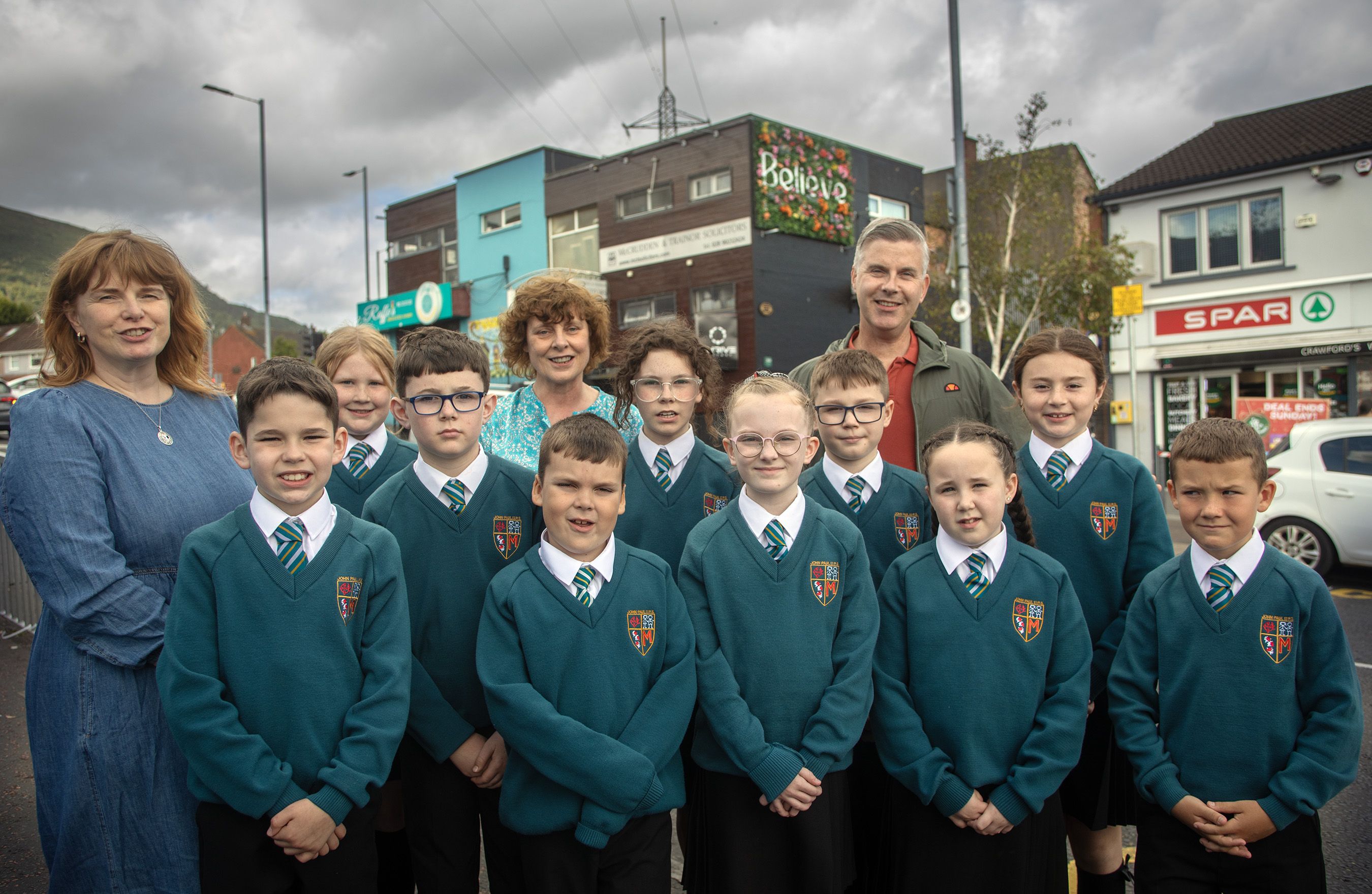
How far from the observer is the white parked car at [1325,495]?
7.98 m

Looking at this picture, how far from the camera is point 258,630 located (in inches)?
86.6

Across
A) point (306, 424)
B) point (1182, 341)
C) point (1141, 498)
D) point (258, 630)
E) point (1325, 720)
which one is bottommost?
point (1325, 720)

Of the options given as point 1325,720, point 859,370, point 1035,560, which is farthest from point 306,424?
point 1325,720

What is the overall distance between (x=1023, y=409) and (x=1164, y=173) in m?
19.8

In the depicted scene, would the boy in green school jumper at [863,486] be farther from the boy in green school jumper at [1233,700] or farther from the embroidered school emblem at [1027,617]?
the boy in green school jumper at [1233,700]

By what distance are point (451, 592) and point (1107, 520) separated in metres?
2.21

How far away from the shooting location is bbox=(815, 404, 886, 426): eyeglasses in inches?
113

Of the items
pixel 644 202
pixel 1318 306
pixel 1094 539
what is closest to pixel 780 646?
pixel 1094 539

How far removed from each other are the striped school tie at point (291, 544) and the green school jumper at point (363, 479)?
0.85 m

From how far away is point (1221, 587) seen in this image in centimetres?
239

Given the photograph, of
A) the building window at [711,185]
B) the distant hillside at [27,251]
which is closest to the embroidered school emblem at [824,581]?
the building window at [711,185]

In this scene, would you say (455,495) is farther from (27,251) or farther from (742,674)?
(27,251)

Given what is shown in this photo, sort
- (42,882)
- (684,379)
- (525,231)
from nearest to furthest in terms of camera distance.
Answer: (684,379) < (42,882) < (525,231)

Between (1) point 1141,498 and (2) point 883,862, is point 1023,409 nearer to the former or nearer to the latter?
(1) point 1141,498
